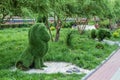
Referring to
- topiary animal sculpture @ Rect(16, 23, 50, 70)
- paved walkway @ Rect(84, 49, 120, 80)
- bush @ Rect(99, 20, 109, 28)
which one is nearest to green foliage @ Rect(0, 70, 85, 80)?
paved walkway @ Rect(84, 49, 120, 80)

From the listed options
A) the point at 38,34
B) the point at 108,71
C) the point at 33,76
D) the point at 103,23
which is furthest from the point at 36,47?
the point at 103,23

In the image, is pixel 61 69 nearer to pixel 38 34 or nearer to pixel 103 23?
pixel 38 34

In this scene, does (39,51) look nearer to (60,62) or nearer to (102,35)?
(60,62)

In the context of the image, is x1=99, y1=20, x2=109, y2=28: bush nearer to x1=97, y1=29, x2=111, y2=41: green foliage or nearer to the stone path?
x1=97, y1=29, x2=111, y2=41: green foliage

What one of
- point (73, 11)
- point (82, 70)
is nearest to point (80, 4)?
point (73, 11)

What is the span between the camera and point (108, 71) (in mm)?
11062

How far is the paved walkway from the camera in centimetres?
995

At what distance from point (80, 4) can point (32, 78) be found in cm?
907

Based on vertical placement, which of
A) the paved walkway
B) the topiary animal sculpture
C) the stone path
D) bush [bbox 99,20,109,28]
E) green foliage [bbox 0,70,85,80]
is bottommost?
bush [bbox 99,20,109,28]

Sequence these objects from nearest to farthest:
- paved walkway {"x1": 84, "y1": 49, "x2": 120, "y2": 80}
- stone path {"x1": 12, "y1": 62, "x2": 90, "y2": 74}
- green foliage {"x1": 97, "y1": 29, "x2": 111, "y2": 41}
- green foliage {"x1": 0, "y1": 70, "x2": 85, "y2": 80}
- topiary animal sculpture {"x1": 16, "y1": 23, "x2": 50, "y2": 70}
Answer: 1. green foliage {"x1": 0, "y1": 70, "x2": 85, "y2": 80}
2. paved walkway {"x1": 84, "y1": 49, "x2": 120, "y2": 80}
3. stone path {"x1": 12, "y1": 62, "x2": 90, "y2": 74}
4. topiary animal sculpture {"x1": 16, "y1": 23, "x2": 50, "y2": 70}
5. green foliage {"x1": 97, "y1": 29, "x2": 111, "y2": 41}

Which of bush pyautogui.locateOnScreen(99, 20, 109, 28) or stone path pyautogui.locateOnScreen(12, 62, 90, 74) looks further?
bush pyautogui.locateOnScreen(99, 20, 109, 28)

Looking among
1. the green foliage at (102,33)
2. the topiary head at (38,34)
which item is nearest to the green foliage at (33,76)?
the topiary head at (38,34)

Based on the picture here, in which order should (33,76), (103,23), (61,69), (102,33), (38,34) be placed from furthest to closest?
1. (103,23)
2. (102,33)
3. (61,69)
4. (38,34)
5. (33,76)

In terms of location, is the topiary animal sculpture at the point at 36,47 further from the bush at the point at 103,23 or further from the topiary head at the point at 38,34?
the bush at the point at 103,23
